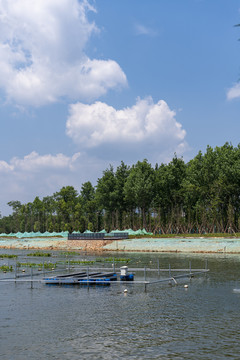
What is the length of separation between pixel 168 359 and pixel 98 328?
6620 mm

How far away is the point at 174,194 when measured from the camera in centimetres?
13775

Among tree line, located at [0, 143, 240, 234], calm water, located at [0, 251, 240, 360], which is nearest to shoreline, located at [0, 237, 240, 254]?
tree line, located at [0, 143, 240, 234]

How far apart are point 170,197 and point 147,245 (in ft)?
156

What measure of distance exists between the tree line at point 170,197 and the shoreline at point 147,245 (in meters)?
22.2

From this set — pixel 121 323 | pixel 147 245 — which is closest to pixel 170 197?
pixel 147 245

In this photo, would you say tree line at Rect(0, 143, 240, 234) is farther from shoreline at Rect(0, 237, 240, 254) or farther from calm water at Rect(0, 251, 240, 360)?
calm water at Rect(0, 251, 240, 360)

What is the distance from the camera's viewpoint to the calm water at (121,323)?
18562 mm

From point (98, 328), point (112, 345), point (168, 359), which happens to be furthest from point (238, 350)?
point (98, 328)

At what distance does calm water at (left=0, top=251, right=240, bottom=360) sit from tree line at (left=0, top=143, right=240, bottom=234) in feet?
271

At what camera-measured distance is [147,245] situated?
99.2 m

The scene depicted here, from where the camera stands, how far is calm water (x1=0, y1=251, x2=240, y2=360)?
18.6m

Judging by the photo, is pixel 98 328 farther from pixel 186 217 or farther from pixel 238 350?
pixel 186 217

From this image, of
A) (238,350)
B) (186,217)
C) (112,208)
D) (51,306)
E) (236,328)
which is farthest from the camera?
(112,208)

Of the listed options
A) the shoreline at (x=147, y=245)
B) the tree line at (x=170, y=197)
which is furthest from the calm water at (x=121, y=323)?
the tree line at (x=170, y=197)
